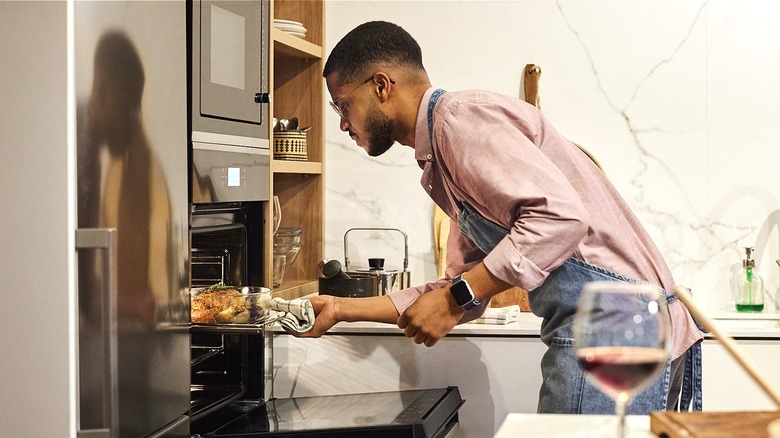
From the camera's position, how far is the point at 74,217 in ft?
5.47

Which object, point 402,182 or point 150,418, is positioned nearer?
point 150,418

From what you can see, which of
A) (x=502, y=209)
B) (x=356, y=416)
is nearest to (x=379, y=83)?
(x=502, y=209)

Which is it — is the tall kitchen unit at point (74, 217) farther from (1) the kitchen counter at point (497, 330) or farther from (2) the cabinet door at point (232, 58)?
(1) the kitchen counter at point (497, 330)

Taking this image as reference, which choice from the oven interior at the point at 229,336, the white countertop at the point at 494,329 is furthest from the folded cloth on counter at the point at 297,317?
the white countertop at the point at 494,329

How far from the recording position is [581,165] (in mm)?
1900

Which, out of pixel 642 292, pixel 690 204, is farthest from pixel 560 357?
pixel 690 204

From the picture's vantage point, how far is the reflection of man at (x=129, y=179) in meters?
1.73

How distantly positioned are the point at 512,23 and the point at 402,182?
0.65 metres

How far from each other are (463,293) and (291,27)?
4.77 ft

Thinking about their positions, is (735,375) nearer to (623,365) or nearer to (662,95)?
(662,95)

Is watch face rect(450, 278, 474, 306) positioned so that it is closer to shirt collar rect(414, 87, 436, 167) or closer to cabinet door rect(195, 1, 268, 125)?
shirt collar rect(414, 87, 436, 167)

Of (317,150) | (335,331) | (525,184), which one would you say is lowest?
(335,331)

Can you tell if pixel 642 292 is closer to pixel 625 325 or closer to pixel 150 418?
pixel 625 325

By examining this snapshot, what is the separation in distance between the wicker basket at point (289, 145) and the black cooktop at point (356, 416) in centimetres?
76
